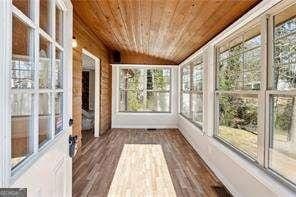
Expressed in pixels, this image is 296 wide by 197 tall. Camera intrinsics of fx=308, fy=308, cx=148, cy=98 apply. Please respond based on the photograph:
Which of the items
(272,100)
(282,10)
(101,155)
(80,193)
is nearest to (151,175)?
(80,193)

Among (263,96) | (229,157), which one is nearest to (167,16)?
(263,96)

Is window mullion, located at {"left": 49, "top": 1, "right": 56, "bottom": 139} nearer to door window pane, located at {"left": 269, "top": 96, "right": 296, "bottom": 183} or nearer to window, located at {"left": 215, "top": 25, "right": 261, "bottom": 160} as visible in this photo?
door window pane, located at {"left": 269, "top": 96, "right": 296, "bottom": 183}

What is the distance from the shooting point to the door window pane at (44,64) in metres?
1.66

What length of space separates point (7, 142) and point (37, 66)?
0.61m

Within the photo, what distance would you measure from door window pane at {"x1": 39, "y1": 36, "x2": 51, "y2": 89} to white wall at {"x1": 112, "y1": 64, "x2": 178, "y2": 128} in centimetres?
763

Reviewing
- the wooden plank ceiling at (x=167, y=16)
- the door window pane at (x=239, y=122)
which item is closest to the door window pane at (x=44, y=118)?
the wooden plank ceiling at (x=167, y=16)

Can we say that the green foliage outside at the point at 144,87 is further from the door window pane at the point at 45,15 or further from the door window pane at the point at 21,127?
the door window pane at the point at 21,127

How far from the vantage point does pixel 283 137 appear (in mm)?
2482

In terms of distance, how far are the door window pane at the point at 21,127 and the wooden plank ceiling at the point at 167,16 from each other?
2175 mm

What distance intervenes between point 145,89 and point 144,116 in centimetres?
85

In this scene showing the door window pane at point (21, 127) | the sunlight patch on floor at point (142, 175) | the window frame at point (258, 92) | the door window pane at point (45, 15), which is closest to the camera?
the door window pane at point (21, 127)

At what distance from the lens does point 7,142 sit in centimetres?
107

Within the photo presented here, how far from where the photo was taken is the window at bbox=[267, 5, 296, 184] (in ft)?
7.65

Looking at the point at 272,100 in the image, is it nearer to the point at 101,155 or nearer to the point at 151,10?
the point at 151,10
